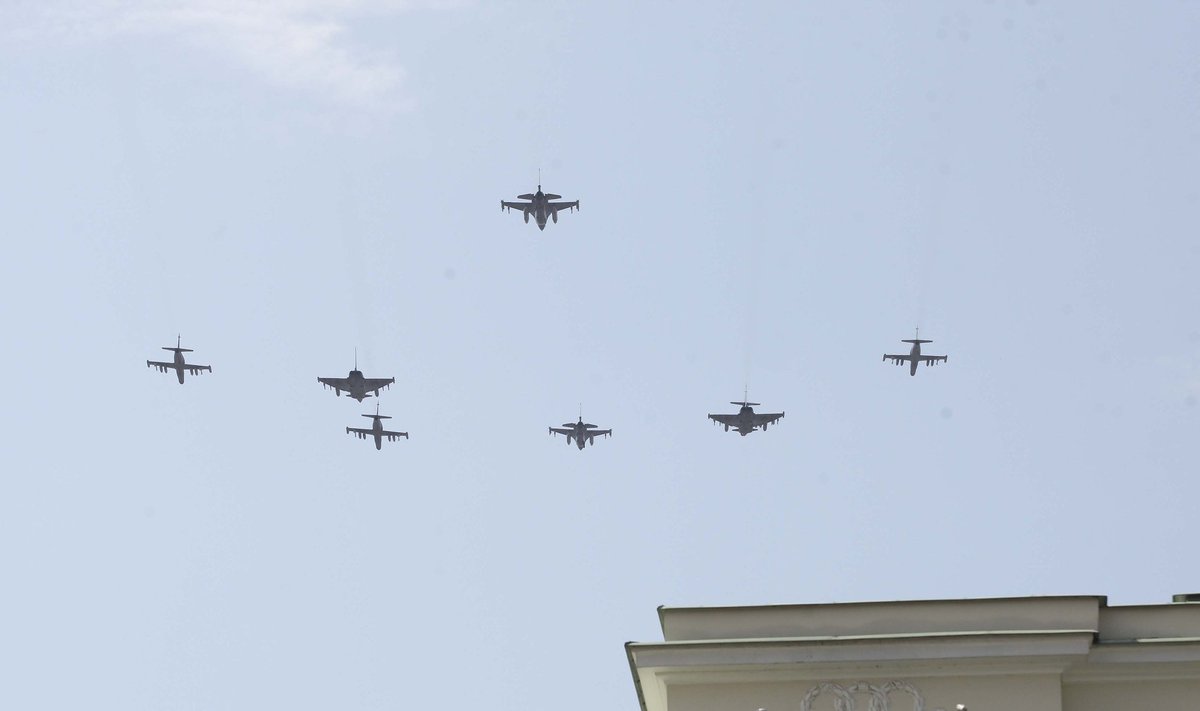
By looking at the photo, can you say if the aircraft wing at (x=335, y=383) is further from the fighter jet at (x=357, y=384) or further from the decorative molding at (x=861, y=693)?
the decorative molding at (x=861, y=693)

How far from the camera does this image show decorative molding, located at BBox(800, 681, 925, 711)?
40.8m

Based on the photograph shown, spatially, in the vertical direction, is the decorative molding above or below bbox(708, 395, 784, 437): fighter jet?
below

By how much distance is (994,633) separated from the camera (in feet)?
133

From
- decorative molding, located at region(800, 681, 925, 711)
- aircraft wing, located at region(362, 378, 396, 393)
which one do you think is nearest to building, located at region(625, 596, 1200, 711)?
decorative molding, located at region(800, 681, 925, 711)

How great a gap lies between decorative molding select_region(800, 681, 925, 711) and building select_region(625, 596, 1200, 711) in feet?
0.06

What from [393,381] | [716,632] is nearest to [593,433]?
[393,381]

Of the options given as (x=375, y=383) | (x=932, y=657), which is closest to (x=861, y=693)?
(x=932, y=657)

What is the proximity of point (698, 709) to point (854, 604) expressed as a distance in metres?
3.70

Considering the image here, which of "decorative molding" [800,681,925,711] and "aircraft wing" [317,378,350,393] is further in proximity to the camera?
"aircraft wing" [317,378,350,393]

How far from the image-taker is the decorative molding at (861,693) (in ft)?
134

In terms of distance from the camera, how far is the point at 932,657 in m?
40.7

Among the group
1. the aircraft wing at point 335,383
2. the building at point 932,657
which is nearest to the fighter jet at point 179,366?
the aircraft wing at point 335,383

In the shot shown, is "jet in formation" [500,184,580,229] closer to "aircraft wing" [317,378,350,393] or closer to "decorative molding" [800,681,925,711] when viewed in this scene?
"aircraft wing" [317,378,350,393]

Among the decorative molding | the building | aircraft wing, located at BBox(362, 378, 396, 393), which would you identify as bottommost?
the decorative molding
